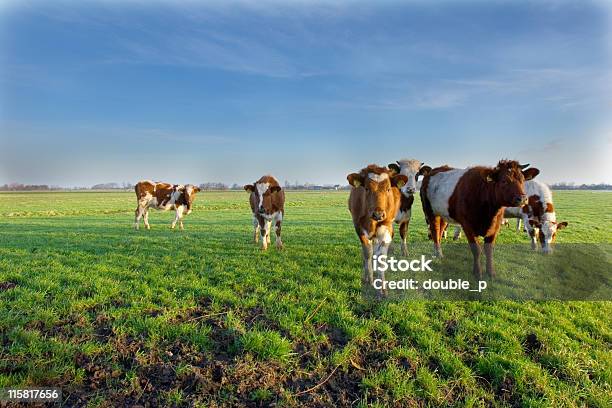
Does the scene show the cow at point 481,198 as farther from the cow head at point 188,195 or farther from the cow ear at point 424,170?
the cow head at point 188,195

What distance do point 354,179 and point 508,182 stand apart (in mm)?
3702

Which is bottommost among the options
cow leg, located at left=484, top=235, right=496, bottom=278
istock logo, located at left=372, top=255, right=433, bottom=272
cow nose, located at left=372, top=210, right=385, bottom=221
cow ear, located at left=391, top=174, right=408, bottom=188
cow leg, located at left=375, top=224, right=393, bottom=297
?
istock logo, located at left=372, top=255, right=433, bottom=272

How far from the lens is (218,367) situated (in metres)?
4.58

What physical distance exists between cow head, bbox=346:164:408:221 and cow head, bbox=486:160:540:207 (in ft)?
8.23

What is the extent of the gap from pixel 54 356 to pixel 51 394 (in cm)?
66

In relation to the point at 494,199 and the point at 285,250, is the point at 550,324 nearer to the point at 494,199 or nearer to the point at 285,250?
the point at 494,199

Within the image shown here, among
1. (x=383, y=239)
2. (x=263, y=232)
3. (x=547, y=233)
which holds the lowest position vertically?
(x=547, y=233)

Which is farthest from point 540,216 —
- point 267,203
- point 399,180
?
point 267,203

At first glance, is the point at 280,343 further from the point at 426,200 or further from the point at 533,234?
the point at 533,234

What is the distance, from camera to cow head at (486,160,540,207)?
306 inches

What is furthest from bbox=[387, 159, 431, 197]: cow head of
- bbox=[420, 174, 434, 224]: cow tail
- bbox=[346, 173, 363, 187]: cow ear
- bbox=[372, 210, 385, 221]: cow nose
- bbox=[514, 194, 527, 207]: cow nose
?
bbox=[372, 210, 385, 221]: cow nose

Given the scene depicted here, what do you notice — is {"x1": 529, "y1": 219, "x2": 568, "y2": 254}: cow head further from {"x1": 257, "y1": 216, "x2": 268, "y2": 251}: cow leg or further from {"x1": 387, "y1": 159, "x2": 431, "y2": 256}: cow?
{"x1": 257, "y1": 216, "x2": 268, "y2": 251}: cow leg

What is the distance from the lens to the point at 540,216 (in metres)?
12.1

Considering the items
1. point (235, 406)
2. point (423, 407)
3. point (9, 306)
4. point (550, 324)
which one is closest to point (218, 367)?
point (235, 406)
